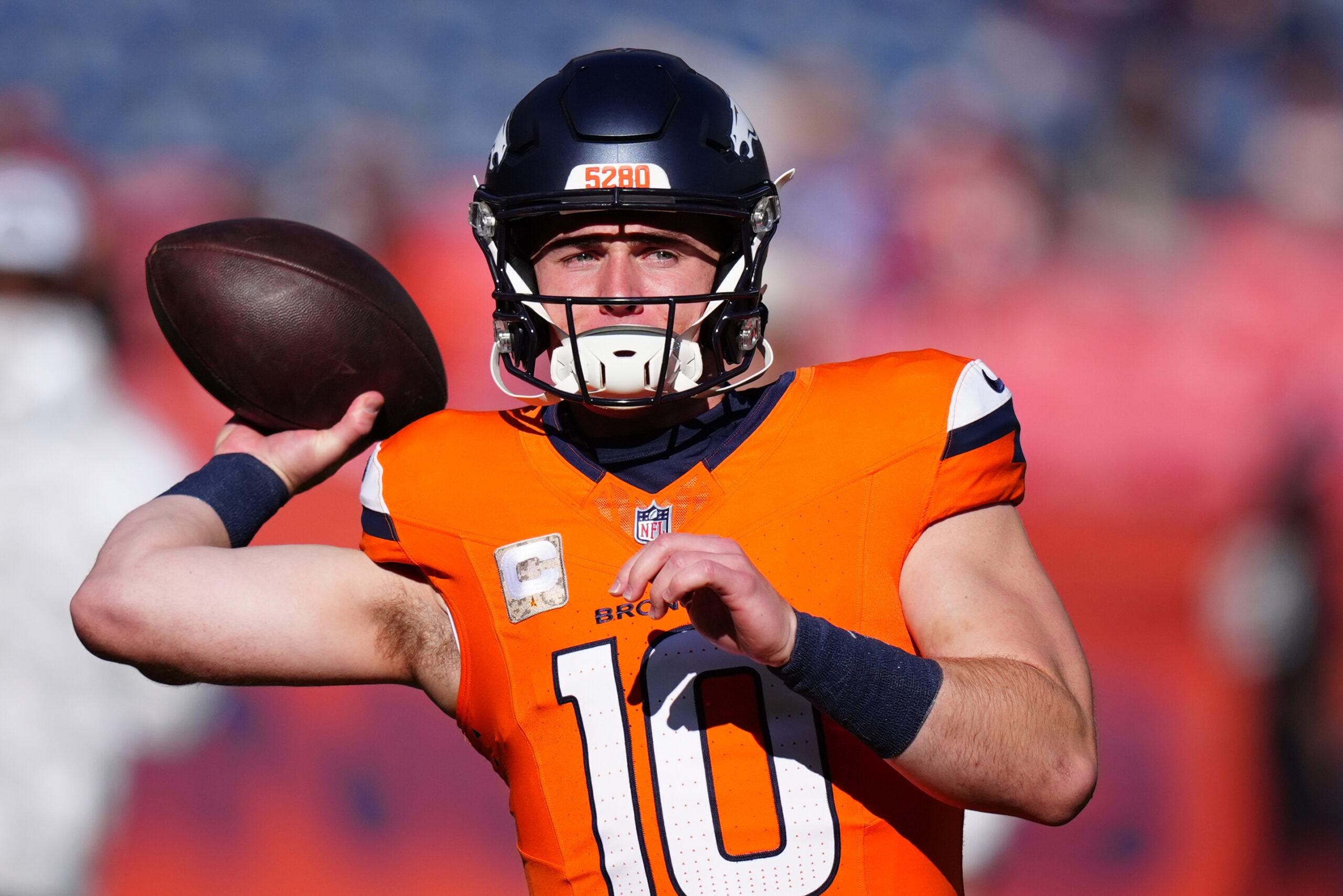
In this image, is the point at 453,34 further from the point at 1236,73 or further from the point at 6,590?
the point at 1236,73

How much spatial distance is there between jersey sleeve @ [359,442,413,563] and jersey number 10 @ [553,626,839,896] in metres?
0.31

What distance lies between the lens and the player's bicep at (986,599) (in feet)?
4.58

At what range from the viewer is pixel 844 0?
13.5 feet

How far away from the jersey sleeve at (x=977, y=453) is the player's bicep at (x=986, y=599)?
0.08 ft

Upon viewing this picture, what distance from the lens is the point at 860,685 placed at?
1.24 m

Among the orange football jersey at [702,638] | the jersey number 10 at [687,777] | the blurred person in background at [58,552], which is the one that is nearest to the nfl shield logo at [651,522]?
the orange football jersey at [702,638]

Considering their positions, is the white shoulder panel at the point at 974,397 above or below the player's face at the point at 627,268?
below

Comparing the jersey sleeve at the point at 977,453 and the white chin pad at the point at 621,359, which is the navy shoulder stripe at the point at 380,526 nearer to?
the white chin pad at the point at 621,359

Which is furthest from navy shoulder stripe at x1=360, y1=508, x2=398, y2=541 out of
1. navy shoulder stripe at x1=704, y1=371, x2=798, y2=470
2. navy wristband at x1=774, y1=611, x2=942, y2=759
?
navy wristband at x1=774, y1=611, x2=942, y2=759

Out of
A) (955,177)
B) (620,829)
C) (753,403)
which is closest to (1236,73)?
(955,177)

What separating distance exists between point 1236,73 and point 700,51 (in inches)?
65.9

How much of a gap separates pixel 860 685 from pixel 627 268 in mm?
645

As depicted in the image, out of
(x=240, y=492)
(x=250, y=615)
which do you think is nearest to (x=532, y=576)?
(x=250, y=615)

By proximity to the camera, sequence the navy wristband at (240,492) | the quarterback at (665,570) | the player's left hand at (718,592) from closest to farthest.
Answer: the player's left hand at (718,592) < the quarterback at (665,570) < the navy wristband at (240,492)
